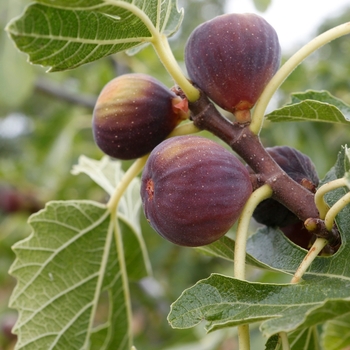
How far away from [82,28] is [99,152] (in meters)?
2.80

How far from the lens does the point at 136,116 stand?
1.23m

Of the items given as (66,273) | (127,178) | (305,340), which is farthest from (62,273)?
(305,340)

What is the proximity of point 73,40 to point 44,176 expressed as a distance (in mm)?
3478

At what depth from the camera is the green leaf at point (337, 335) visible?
153cm

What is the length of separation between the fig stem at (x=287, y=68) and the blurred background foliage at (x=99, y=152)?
4.71 feet

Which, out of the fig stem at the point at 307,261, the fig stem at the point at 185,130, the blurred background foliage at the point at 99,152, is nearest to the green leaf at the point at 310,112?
the fig stem at the point at 185,130

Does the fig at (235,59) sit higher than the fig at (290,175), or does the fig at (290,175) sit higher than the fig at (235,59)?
the fig at (235,59)

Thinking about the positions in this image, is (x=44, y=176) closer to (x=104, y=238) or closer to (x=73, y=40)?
(x=104, y=238)

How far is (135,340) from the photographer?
4.16m

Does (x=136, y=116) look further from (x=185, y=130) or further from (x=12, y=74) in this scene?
(x=12, y=74)

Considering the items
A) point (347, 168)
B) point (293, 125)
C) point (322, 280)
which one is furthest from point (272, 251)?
point (293, 125)

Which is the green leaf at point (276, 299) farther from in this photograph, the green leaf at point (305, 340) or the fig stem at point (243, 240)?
the green leaf at point (305, 340)

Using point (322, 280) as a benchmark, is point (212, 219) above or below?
above

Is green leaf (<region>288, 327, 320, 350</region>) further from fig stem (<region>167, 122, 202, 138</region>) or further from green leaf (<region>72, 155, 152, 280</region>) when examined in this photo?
green leaf (<region>72, 155, 152, 280</region>)
